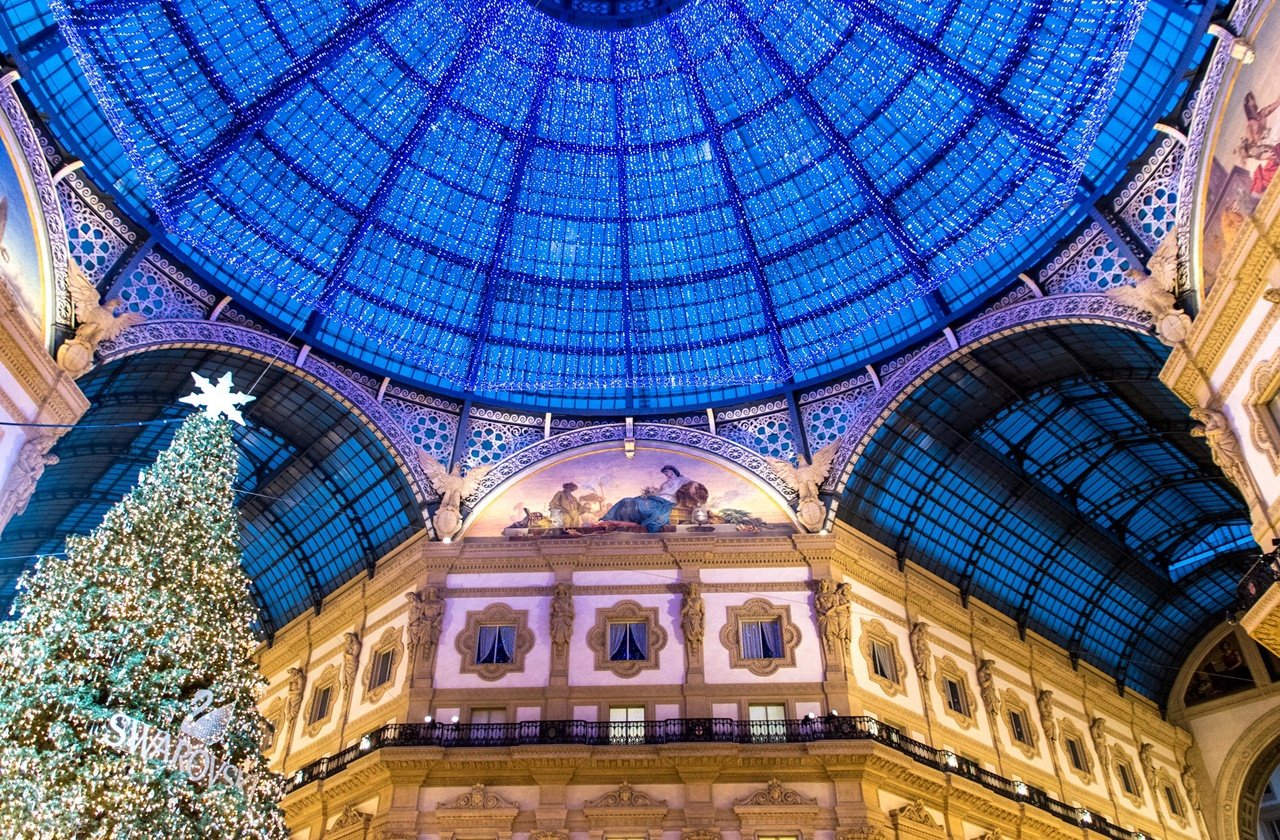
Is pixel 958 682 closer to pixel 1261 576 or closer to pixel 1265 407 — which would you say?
pixel 1261 576

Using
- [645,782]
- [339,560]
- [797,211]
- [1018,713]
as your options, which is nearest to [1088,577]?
[1018,713]

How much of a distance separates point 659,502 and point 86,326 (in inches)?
807

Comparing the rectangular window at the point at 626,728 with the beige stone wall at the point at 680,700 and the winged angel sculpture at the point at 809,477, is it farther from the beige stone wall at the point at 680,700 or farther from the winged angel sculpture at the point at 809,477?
the winged angel sculpture at the point at 809,477

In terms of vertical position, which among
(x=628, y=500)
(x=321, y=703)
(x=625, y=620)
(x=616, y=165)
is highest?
(x=616, y=165)

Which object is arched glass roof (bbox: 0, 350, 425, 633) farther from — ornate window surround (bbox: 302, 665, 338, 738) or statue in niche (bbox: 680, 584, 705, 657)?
statue in niche (bbox: 680, 584, 705, 657)

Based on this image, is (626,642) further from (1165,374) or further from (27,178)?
(27,178)

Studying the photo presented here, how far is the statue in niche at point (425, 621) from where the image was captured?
113 ft

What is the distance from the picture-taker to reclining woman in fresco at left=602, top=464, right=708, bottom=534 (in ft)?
123

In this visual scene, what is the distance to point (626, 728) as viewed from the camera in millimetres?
31750

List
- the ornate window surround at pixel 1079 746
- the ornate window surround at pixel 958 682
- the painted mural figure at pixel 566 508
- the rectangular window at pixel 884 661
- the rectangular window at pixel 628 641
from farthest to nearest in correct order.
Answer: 1. the ornate window surround at pixel 1079 746
2. the painted mural figure at pixel 566 508
3. the ornate window surround at pixel 958 682
4. the rectangular window at pixel 884 661
5. the rectangular window at pixel 628 641

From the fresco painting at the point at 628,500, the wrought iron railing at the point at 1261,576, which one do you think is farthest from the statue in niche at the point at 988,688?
the wrought iron railing at the point at 1261,576

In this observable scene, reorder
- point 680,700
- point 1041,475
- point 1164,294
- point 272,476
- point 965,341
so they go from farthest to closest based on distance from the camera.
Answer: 1. point 1041,475
2. point 272,476
3. point 965,341
4. point 680,700
5. point 1164,294

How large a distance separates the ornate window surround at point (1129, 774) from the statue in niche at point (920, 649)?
14.9 m

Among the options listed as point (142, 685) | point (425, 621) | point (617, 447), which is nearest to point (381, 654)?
point (425, 621)
